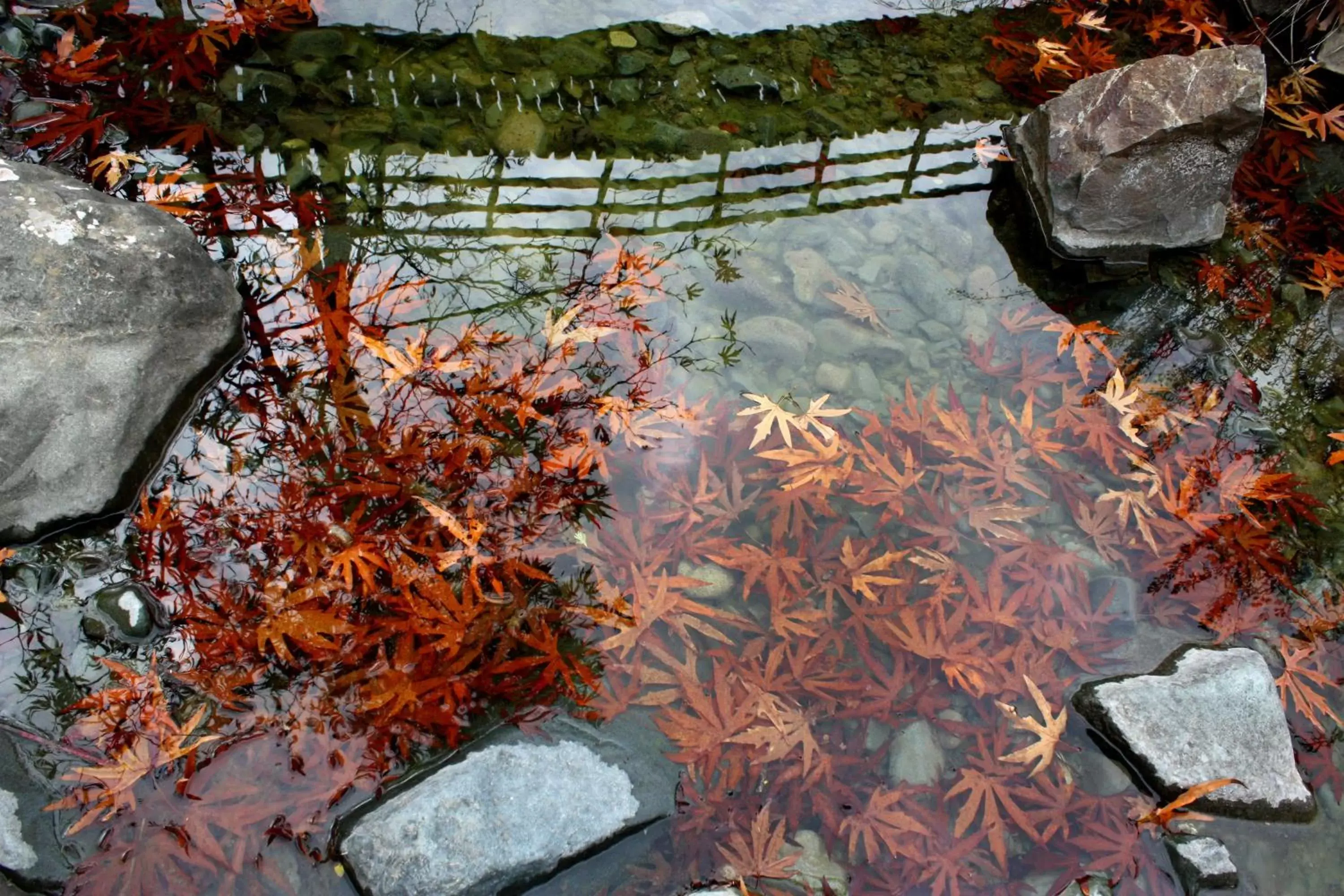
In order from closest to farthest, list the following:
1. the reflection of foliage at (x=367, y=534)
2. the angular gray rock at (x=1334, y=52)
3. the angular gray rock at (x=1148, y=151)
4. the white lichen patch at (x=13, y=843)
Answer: the white lichen patch at (x=13, y=843), the reflection of foliage at (x=367, y=534), the angular gray rock at (x=1148, y=151), the angular gray rock at (x=1334, y=52)

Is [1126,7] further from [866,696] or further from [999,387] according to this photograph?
[866,696]

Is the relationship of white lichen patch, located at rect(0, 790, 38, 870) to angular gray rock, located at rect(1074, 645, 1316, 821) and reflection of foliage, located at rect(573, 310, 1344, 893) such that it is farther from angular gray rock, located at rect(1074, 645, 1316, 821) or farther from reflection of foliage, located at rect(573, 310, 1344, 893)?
angular gray rock, located at rect(1074, 645, 1316, 821)

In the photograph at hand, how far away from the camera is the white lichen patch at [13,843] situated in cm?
239

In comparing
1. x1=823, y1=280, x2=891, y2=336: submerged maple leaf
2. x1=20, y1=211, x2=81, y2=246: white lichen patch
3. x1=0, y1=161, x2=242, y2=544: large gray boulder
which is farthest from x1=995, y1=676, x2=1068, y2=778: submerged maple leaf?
x1=20, y1=211, x2=81, y2=246: white lichen patch

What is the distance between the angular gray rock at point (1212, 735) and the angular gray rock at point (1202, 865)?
153mm

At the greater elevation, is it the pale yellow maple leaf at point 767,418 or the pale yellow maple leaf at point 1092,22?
the pale yellow maple leaf at point 1092,22

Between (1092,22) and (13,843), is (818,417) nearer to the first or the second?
(13,843)

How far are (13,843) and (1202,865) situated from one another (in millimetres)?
3809

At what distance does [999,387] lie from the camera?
419 centimetres

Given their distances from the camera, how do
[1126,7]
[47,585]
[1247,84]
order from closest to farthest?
[47,585]
[1247,84]
[1126,7]

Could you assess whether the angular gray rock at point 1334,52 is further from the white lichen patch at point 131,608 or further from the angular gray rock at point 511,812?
the white lichen patch at point 131,608

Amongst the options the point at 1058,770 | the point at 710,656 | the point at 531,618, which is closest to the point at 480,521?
the point at 531,618

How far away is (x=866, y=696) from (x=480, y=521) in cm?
167

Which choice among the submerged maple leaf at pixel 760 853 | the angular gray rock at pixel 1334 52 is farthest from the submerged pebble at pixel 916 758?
the angular gray rock at pixel 1334 52
